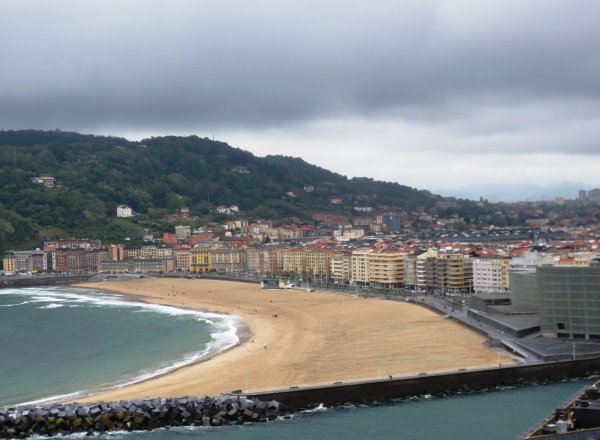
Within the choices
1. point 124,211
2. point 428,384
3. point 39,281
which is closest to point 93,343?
point 428,384

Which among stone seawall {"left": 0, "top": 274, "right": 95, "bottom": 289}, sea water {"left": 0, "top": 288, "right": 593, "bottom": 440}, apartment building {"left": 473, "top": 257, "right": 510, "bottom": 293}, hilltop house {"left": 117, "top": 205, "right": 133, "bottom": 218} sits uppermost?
hilltop house {"left": 117, "top": 205, "right": 133, "bottom": 218}

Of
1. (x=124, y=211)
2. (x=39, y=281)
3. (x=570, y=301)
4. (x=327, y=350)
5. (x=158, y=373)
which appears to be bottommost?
(x=158, y=373)

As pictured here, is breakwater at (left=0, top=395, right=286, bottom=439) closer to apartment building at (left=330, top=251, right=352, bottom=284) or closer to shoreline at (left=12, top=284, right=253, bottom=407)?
shoreline at (left=12, top=284, right=253, bottom=407)

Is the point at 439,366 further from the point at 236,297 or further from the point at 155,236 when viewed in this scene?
the point at 155,236

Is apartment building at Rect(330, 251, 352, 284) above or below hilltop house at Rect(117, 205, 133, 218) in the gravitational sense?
below

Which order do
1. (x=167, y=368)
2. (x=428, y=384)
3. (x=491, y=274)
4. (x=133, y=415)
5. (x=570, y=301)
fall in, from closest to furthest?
(x=133, y=415), (x=428, y=384), (x=570, y=301), (x=167, y=368), (x=491, y=274)

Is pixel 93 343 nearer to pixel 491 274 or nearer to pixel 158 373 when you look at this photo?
pixel 158 373

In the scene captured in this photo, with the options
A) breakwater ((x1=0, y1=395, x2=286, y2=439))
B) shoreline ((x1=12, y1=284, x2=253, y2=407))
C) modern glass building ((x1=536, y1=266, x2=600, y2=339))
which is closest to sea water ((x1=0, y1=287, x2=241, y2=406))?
shoreline ((x1=12, y1=284, x2=253, y2=407))
